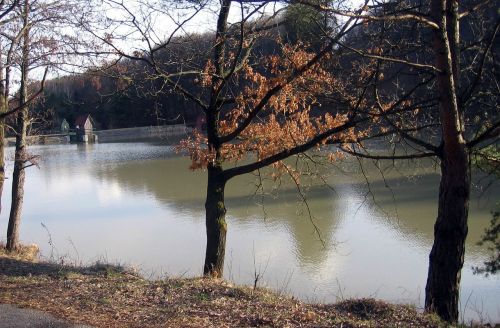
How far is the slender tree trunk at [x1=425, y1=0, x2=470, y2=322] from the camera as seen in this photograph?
233 inches

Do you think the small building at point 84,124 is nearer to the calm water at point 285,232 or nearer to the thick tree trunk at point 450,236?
the calm water at point 285,232

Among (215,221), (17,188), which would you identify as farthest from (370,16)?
(17,188)

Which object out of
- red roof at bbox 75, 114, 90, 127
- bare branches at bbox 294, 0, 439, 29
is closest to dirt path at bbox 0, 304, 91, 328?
bare branches at bbox 294, 0, 439, 29

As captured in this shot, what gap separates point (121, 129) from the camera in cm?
6000

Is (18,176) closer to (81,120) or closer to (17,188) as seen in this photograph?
(17,188)

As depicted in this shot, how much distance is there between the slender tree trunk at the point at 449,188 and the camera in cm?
591

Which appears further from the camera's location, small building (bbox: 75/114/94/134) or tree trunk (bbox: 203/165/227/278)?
small building (bbox: 75/114/94/134)

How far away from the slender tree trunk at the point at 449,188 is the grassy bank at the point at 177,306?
591mm

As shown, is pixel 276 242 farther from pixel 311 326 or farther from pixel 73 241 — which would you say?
pixel 311 326

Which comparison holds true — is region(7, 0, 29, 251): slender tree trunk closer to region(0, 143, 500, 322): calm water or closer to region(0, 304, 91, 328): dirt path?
region(0, 143, 500, 322): calm water

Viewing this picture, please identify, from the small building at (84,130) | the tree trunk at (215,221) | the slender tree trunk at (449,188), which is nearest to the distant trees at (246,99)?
the tree trunk at (215,221)

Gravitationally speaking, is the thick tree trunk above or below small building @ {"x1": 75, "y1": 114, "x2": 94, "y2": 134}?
below

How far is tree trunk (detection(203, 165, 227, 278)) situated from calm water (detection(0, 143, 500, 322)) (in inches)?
38.2

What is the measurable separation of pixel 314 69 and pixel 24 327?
17.0 ft
